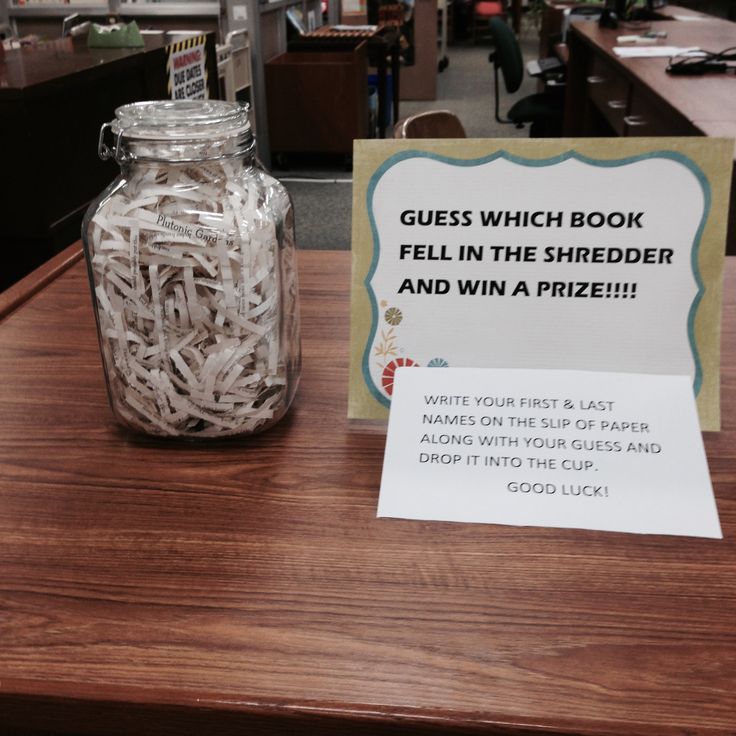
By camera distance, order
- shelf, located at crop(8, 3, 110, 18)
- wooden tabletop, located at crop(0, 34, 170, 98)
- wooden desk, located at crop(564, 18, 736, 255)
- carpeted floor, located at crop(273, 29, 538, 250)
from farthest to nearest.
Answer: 1. shelf, located at crop(8, 3, 110, 18)
2. carpeted floor, located at crop(273, 29, 538, 250)
3. wooden tabletop, located at crop(0, 34, 170, 98)
4. wooden desk, located at crop(564, 18, 736, 255)

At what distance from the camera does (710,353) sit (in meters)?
0.55

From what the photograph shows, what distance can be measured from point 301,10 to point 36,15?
1.75 m

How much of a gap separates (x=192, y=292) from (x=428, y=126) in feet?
3.40

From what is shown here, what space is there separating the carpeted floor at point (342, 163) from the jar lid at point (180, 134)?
146cm

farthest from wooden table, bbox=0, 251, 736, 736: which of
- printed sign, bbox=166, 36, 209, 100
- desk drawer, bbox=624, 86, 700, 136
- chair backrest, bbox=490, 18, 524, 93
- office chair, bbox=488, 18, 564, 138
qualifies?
chair backrest, bbox=490, 18, 524, 93

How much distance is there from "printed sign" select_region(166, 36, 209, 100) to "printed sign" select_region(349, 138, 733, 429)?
2.70 meters

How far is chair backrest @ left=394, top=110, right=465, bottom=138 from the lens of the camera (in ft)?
4.27

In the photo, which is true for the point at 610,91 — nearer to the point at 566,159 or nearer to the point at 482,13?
the point at 566,159

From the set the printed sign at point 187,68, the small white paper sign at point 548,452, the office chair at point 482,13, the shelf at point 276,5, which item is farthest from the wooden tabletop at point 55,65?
the office chair at point 482,13

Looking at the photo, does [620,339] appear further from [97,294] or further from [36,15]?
[36,15]

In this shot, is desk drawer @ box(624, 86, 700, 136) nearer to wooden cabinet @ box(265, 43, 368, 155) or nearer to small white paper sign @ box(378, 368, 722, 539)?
small white paper sign @ box(378, 368, 722, 539)

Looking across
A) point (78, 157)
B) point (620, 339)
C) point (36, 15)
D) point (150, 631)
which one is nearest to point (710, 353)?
point (620, 339)

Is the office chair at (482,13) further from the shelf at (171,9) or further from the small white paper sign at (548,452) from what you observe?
the small white paper sign at (548,452)

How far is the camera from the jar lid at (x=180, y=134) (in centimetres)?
47
